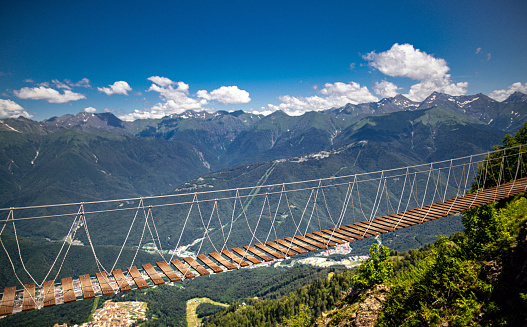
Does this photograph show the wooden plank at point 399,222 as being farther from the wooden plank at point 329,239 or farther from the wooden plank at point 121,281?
the wooden plank at point 121,281

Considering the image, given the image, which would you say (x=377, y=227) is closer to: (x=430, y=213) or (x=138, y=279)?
(x=430, y=213)

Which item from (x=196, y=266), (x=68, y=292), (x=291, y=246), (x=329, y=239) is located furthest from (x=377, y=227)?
(x=68, y=292)

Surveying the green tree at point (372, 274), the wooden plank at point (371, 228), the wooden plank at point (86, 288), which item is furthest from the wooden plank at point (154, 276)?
the green tree at point (372, 274)

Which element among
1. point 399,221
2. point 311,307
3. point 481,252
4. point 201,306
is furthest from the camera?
point 201,306

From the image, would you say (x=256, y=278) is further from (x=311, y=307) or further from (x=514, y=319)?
(x=514, y=319)

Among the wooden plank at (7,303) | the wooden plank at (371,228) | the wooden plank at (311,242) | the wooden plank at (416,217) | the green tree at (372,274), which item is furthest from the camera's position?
the green tree at (372,274)

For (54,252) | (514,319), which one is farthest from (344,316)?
(54,252)

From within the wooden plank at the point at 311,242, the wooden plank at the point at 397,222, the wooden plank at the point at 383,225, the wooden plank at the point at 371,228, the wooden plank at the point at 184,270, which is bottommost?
the wooden plank at the point at 184,270

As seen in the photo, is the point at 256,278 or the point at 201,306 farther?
the point at 256,278
